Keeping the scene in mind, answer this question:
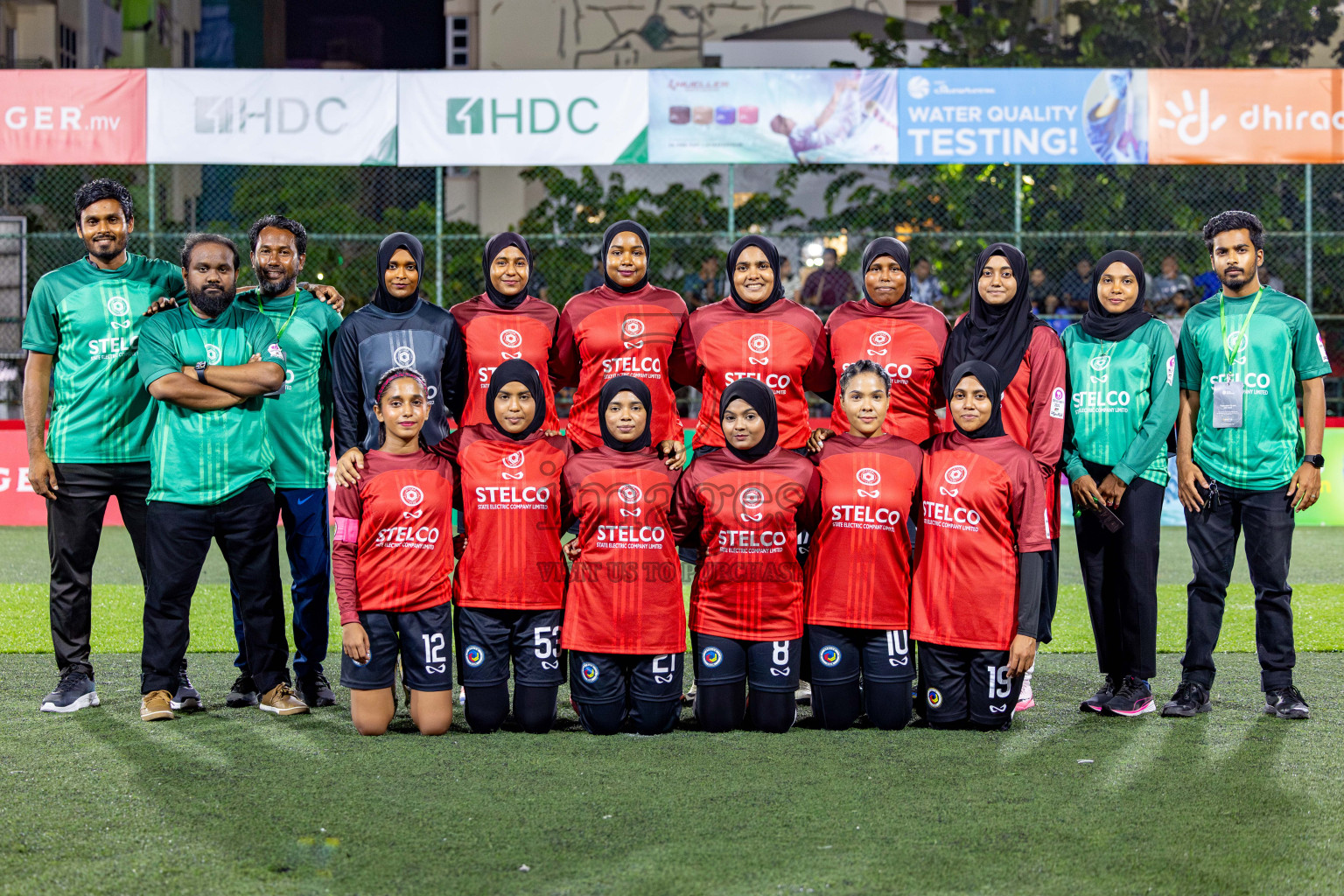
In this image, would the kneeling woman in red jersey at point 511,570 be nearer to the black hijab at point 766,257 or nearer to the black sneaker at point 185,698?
the black hijab at point 766,257

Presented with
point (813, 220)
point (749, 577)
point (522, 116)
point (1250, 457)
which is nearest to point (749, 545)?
point (749, 577)

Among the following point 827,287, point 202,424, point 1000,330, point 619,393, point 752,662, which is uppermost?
point 827,287

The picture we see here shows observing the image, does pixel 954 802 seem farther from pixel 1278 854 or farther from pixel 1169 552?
pixel 1169 552

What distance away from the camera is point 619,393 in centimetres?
473

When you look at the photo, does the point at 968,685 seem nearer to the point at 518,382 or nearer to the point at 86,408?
the point at 518,382

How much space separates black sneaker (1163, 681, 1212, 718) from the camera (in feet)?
16.3

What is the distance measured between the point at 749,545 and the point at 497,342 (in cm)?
134

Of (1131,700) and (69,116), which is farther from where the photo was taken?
(69,116)

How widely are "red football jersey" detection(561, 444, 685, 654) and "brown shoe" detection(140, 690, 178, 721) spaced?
4.93 ft

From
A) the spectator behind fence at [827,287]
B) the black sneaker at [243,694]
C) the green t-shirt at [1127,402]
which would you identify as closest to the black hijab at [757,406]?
the green t-shirt at [1127,402]

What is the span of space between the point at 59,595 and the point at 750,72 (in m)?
9.62

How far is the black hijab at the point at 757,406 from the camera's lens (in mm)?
4695

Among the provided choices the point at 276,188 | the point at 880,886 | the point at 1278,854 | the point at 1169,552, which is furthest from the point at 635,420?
Answer: the point at 276,188

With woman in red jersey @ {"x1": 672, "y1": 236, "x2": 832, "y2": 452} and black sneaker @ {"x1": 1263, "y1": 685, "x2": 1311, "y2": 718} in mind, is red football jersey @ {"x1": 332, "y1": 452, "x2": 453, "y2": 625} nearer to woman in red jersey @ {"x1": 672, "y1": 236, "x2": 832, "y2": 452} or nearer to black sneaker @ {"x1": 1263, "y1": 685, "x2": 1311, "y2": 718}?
woman in red jersey @ {"x1": 672, "y1": 236, "x2": 832, "y2": 452}
